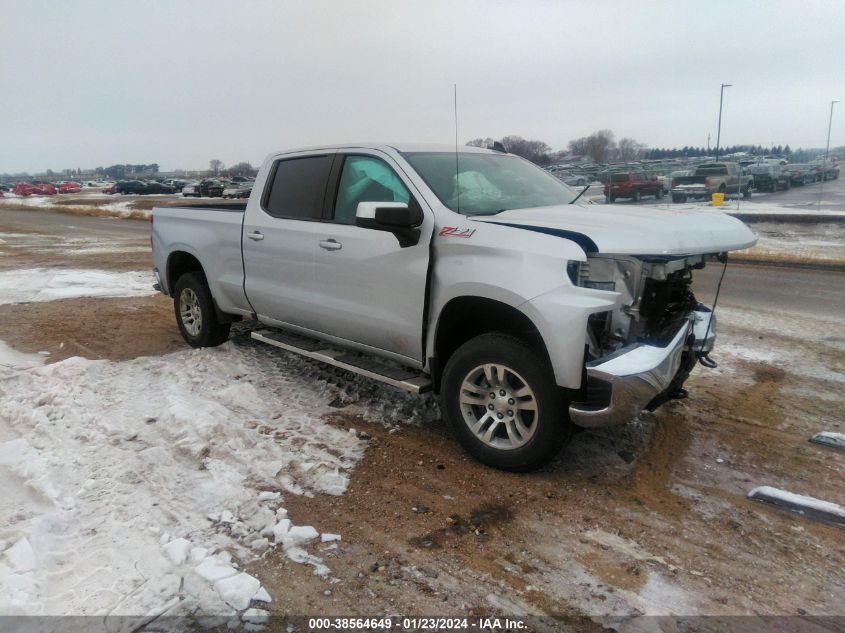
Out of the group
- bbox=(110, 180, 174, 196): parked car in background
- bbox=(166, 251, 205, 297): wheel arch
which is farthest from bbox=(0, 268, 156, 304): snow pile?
bbox=(110, 180, 174, 196): parked car in background

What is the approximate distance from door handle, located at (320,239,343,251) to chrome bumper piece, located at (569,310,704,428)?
2134mm

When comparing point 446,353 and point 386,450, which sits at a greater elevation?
point 446,353

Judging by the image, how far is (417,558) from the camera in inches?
124

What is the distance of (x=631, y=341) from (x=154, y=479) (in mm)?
2973

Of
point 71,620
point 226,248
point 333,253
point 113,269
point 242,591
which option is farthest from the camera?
point 113,269

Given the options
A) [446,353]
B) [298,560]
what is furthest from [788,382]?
[298,560]

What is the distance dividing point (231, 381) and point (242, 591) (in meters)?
2.92

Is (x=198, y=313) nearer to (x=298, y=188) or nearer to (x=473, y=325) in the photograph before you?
(x=298, y=188)

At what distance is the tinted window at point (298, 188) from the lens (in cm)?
515

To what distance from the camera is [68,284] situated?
35.6 feet

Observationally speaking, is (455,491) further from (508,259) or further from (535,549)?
(508,259)

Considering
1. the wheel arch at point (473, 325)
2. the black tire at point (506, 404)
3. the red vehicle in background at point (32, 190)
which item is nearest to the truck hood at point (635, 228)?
the wheel arch at point (473, 325)

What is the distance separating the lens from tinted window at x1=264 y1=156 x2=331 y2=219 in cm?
515

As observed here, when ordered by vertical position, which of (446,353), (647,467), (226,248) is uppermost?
(226,248)
